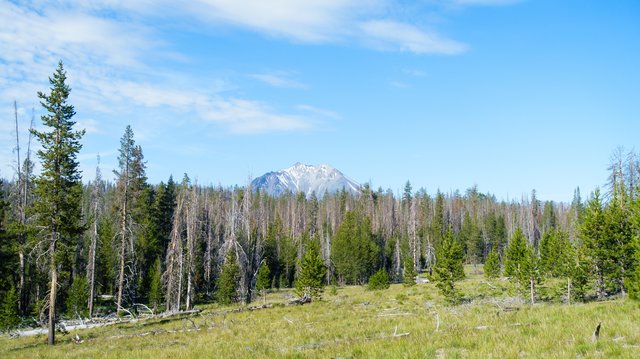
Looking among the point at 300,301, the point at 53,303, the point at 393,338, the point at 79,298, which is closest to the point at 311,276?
the point at 300,301

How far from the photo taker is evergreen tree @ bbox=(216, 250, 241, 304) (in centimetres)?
4059

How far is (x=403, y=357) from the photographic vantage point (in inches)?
380

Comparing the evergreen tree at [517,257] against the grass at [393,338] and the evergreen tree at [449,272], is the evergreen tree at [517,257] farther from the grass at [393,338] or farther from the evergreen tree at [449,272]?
the grass at [393,338]

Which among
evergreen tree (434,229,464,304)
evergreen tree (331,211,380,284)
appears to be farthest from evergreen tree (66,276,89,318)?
evergreen tree (331,211,380,284)

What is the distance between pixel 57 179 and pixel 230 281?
72.7 feet

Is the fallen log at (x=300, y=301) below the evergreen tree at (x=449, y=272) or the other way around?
below

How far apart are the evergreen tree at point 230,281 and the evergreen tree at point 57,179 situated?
16333mm

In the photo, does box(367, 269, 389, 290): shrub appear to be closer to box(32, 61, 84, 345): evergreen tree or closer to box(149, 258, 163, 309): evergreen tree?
box(149, 258, 163, 309): evergreen tree

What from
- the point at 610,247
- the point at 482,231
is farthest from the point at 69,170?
the point at 482,231

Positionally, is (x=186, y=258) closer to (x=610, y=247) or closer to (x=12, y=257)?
(x=12, y=257)

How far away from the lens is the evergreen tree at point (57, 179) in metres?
24.0

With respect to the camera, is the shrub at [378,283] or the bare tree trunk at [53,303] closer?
the bare tree trunk at [53,303]

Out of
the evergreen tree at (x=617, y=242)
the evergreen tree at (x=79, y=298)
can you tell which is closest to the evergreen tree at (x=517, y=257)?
the evergreen tree at (x=617, y=242)

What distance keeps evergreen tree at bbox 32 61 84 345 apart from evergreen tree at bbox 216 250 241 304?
53.6 ft
